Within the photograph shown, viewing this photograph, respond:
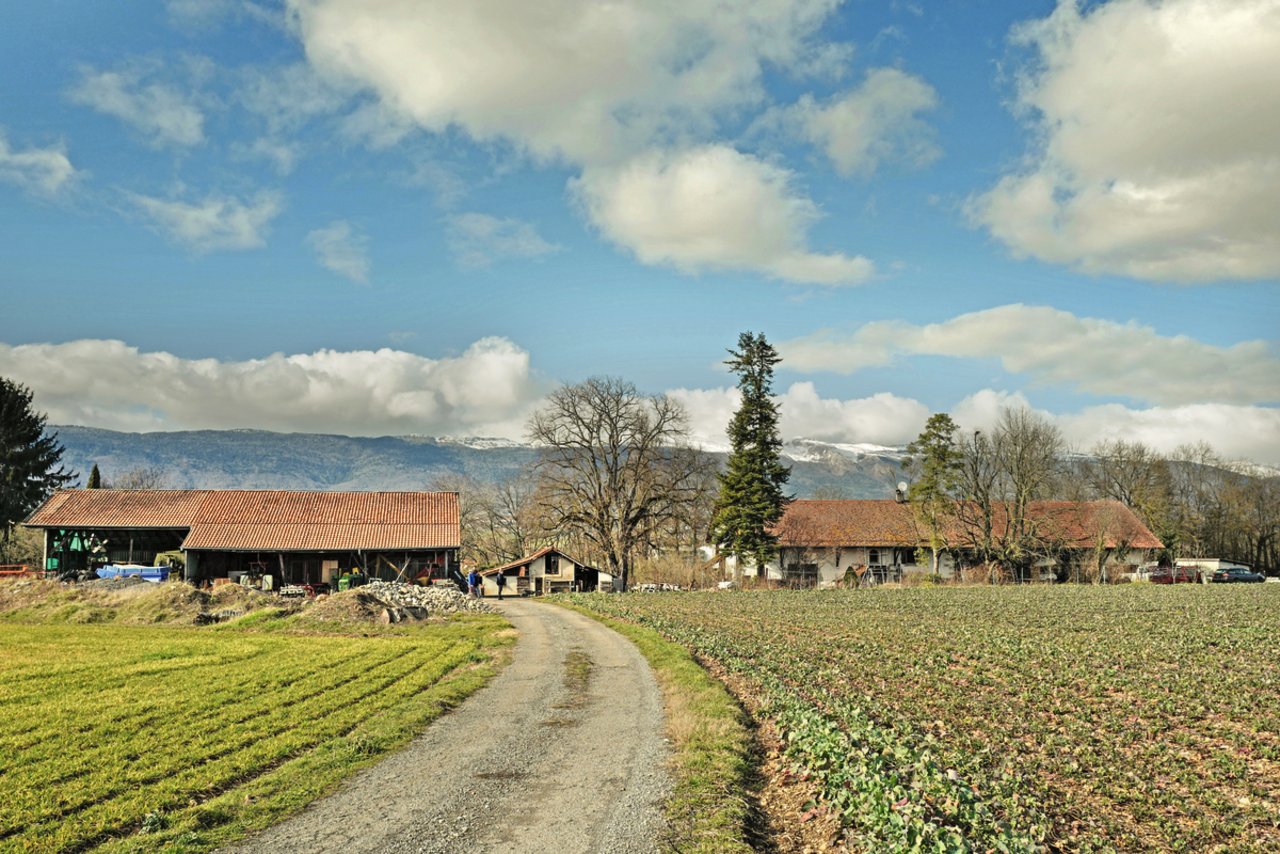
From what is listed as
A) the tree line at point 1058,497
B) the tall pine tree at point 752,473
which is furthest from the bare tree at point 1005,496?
the tall pine tree at point 752,473

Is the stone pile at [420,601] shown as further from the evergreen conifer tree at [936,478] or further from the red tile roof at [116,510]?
the evergreen conifer tree at [936,478]

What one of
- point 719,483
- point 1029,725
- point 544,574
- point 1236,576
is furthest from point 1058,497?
point 1029,725

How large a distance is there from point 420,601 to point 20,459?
58300mm

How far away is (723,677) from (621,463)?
51884 millimetres

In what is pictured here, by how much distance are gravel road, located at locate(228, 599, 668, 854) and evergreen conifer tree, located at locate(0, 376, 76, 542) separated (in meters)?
80.2

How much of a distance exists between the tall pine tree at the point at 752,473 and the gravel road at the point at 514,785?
4708cm

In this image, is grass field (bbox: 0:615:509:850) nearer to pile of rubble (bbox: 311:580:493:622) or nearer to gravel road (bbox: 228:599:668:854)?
gravel road (bbox: 228:599:668:854)

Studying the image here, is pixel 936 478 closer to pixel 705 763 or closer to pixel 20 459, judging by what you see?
pixel 705 763

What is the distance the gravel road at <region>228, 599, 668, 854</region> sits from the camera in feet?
29.4

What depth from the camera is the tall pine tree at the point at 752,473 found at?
65.4 metres

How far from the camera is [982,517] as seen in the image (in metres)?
76.6

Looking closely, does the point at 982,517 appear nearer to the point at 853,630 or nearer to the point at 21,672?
the point at 853,630

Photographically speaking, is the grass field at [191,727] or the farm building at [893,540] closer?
the grass field at [191,727]

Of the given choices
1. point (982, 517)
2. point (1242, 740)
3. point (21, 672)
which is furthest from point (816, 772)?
point (982, 517)
